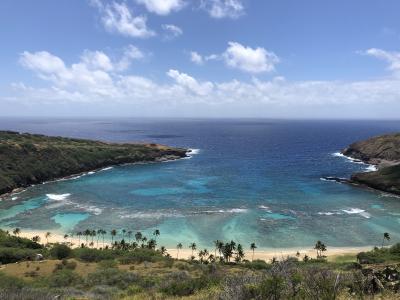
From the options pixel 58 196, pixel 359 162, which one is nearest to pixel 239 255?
pixel 58 196

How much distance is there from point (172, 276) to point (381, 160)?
450ft

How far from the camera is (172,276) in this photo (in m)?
35.2

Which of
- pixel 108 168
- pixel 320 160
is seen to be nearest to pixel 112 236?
pixel 108 168

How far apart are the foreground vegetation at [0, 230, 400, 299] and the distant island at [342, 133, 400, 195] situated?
4616cm

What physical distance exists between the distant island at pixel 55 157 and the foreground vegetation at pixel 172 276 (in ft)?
164

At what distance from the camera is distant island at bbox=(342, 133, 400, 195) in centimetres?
10766

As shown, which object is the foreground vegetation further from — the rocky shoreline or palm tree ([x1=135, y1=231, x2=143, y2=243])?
the rocky shoreline

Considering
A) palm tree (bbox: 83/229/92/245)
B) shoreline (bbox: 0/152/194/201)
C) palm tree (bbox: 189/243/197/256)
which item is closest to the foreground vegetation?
palm tree (bbox: 189/243/197/256)

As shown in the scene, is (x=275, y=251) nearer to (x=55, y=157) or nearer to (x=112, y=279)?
(x=112, y=279)

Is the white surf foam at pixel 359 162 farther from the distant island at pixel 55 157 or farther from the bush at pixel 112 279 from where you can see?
the bush at pixel 112 279

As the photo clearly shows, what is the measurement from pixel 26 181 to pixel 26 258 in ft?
237

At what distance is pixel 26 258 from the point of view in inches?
1954

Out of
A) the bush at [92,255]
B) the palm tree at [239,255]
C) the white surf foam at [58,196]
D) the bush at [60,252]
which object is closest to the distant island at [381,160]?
the palm tree at [239,255]

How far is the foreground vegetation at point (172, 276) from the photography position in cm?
1420
